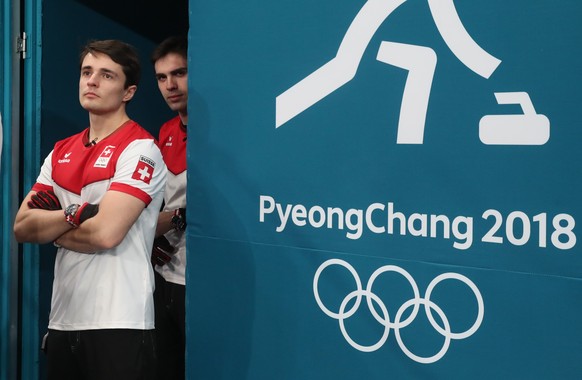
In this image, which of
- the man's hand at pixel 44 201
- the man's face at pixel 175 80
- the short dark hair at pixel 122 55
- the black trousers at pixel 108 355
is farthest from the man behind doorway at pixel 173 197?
the black trousers at pixel 108 355

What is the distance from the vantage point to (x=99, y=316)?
225 centimetres

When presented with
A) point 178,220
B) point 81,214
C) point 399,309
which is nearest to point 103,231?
point 81,214

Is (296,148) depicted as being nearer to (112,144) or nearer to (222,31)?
(222,31)

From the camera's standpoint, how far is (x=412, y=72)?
1.82 meters

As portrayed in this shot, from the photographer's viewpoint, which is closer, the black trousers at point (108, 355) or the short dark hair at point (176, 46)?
the black trousers at point (108, 355)

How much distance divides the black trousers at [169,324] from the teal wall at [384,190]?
0.62 metres

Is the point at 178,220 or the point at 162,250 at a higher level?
the point at 178,220

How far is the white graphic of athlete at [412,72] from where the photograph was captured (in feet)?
5.42

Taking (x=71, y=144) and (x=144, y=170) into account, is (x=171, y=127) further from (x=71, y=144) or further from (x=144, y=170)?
(x=144, y=170)

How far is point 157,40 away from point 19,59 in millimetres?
863

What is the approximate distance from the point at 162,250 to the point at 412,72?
4.88ft

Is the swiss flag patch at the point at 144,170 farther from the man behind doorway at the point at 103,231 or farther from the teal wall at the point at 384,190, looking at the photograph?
the teal wall at the point at 384,190

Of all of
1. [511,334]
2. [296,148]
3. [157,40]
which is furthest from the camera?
[157,40]

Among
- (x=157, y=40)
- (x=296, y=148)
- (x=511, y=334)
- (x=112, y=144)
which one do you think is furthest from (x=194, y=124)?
(x=157, y=40)
